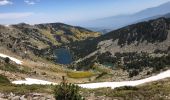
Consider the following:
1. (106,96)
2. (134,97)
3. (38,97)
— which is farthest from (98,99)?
(38,97)

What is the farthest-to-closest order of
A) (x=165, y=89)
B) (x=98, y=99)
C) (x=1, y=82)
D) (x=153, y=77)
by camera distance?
(x=153, y=77), (x=1, y=82), (x=165, y=89), (x=98, y=99)

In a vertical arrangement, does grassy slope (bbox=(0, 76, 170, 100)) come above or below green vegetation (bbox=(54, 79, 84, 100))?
below

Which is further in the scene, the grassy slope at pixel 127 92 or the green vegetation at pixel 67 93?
the grassy slope at pixel 127 92

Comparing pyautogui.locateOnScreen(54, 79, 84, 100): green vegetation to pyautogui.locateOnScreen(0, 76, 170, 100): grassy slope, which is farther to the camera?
pyautogui.locateOnScreen(0, 76, 170, 100): grassy slope

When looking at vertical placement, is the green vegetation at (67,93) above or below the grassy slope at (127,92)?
above

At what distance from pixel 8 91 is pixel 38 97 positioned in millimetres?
5029

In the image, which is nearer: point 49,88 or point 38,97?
point 38,97

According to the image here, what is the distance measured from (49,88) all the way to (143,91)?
10.9m

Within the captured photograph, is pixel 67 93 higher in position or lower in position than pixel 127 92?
higher

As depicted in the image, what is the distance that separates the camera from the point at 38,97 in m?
34.3

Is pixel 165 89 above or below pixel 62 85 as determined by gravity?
below

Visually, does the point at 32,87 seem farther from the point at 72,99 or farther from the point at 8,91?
the point at 72,99

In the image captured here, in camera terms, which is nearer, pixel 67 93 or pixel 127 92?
pixel 67 93

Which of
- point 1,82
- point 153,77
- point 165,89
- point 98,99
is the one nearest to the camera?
point 98,99
